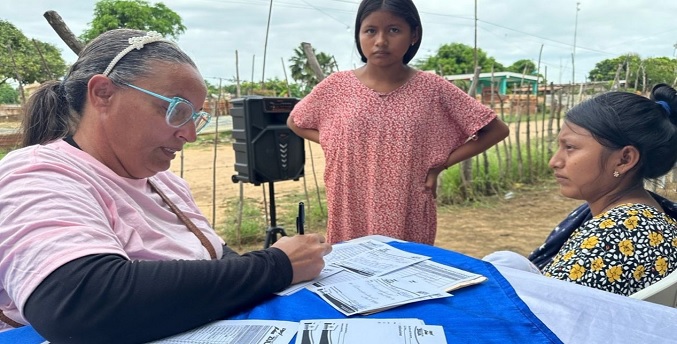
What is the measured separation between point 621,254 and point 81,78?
155cm

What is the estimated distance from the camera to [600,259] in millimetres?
1433

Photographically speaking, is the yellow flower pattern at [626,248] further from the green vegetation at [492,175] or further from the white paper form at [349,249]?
the green vegetation at [492,175]

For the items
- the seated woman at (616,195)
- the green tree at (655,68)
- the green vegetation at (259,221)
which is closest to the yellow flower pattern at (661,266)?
the seated woman at (616,195)

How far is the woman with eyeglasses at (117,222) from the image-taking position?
955 mm

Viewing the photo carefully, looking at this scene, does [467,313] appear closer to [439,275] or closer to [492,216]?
[439,275]

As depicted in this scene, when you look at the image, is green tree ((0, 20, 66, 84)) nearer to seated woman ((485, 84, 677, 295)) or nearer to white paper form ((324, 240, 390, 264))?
white paper form ((324, 240, 390, 264))

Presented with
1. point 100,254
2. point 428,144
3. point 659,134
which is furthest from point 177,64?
point 659,134

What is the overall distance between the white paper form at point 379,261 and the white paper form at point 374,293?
0.28 ft

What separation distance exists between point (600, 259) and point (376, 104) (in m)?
1.25

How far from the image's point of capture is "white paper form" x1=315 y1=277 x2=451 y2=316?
3.70ft

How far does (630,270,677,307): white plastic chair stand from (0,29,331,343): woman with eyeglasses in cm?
85

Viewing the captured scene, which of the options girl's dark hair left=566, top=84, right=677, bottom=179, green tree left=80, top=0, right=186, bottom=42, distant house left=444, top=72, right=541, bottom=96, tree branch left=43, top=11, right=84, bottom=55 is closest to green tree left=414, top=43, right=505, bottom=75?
green tree left=80, top=0, right=186, bottom=42

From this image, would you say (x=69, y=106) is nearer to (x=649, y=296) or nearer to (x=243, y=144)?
(x=649, y=296)

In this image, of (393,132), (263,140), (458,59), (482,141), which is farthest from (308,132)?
(458,59)
